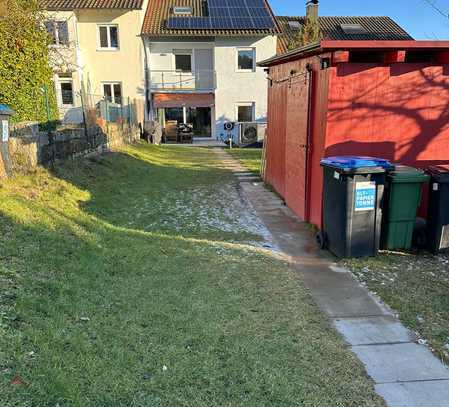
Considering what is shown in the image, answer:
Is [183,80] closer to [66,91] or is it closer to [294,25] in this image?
[66,91]

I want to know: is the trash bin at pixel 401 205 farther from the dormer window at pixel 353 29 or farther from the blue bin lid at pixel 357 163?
the dormer window at pixel 353 29

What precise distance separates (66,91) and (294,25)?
53.8 feet

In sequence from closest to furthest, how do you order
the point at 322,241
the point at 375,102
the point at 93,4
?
the point at 322,241 < the point at 375,102 < the point at 93,4

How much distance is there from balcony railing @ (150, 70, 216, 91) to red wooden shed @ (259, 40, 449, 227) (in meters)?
20.4

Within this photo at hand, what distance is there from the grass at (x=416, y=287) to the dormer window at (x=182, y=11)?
25698mm

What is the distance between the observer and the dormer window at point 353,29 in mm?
28500

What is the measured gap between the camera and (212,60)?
26.5m

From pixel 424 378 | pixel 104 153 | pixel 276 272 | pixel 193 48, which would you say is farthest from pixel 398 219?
pixel 193 48

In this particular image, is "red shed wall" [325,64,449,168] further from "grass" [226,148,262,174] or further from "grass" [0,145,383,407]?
"grass" [226,148,262,174]

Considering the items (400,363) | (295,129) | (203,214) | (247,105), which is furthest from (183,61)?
(400,363)

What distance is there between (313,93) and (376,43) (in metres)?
1.36

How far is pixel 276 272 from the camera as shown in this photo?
5.31m

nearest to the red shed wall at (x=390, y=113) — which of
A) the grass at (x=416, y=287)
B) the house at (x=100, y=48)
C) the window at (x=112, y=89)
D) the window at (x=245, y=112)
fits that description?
the grass at (x=416, y=287)

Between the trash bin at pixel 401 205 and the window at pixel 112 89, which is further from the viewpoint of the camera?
the window at pixel 112 89
